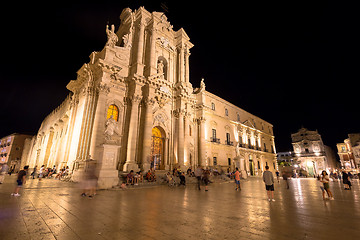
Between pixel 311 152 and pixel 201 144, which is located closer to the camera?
pixel 201 144

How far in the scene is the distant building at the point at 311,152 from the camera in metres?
49.4

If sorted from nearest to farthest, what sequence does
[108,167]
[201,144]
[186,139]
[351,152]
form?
[108,167] → [186,139] → [201,144] → [351,152]

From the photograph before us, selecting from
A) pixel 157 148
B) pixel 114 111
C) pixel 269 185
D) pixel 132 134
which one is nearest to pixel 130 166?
pixel 132 134

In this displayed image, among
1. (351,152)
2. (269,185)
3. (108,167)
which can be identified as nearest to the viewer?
(269,185)

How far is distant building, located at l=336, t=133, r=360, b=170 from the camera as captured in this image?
42.1 metres

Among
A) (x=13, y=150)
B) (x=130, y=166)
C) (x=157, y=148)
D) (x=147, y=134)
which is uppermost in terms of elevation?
(x=13, y=150)

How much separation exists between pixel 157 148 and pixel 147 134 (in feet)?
10.3

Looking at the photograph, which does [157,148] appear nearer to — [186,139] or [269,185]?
[186,139]

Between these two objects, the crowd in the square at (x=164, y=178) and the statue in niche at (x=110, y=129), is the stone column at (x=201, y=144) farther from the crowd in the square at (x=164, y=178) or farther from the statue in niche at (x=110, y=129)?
the statue in niche at (x=110, y=129)

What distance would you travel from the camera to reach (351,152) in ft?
150

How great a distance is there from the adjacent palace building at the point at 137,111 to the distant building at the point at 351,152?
121ft

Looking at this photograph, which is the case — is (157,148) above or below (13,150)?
below

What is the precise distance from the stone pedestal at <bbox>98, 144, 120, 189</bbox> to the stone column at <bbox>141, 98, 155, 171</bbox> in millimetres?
5295

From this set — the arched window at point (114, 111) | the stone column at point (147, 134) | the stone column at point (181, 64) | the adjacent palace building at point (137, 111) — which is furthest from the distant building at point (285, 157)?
the arched window at point (114, 111)
